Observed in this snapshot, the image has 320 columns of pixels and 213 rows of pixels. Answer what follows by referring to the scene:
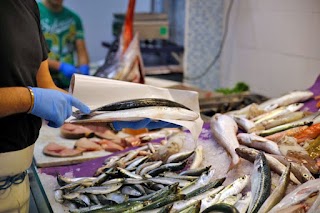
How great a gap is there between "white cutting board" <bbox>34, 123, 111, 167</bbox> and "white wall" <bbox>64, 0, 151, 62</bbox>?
5.12m

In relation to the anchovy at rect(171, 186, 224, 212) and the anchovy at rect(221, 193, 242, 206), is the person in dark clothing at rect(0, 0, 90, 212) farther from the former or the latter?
the anchovy at rect(221, 193, 242, 206)

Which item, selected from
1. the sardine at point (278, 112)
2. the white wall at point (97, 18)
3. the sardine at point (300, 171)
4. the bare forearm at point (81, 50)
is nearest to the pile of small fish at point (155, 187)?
the sardine at point (300, 171)

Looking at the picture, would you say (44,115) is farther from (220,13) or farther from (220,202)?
(220,13)

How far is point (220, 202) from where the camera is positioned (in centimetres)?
188

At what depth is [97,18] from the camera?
8445 millimetres

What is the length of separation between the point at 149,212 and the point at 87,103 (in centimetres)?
64

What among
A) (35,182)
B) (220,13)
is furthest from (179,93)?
(220,13)

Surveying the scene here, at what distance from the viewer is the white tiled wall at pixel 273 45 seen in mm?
3963

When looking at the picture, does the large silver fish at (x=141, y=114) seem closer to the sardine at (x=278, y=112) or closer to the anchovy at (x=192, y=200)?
the anchovy at (x=192, y=200)

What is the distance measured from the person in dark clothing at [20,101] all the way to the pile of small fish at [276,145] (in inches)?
36.4

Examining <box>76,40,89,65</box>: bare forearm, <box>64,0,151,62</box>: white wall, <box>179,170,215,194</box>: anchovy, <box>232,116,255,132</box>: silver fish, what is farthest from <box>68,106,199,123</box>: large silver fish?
<box>64,0,151,62</box>: white wall

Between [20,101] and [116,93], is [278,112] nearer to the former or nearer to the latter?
[116,93]

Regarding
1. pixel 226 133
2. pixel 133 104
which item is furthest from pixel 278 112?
pixel 133 104

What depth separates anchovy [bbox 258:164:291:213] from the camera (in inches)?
73.3
